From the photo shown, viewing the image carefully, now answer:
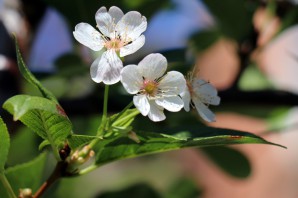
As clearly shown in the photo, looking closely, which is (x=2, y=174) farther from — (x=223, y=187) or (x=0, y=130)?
(x=223, y=187)

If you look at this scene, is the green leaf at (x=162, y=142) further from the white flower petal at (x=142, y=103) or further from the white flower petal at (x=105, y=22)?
the white flower petal at (x=105, y=22)

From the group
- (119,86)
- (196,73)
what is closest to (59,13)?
(119,86)

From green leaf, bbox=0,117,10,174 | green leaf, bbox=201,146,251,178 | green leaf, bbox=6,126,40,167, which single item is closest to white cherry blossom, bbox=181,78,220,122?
green leaf, bbox=0,117,10,174

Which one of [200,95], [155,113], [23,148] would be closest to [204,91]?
[200,95]

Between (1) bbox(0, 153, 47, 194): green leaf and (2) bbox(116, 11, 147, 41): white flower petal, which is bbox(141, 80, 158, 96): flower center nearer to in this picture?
(2) bbox(116, 11, 147, 41): white flower petal

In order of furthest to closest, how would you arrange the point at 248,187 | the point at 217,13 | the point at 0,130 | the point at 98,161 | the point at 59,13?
the point at 248,187
the point at 217,13
the point at 59,13
the point at 98,161
the point at 0,130

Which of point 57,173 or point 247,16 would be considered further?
point 247,16
